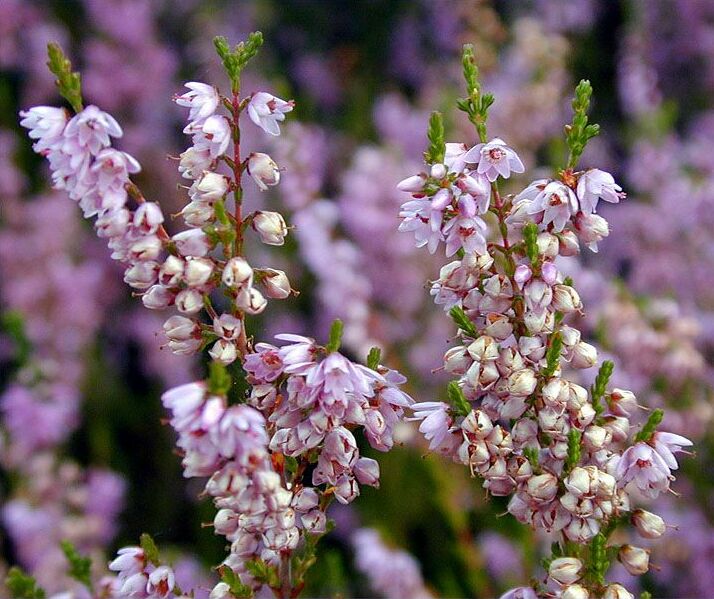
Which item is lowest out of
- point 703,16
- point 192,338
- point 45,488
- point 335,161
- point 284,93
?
point 45,488

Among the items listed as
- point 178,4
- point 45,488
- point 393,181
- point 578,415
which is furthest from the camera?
point 178,4

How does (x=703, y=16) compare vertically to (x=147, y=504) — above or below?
above

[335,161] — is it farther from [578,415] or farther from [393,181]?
[578,415]

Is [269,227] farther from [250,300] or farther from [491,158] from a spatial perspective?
[491,158]

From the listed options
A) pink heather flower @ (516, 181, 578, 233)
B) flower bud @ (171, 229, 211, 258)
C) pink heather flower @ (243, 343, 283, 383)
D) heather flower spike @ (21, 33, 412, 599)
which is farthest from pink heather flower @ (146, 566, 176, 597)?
pink heather flower @ (516, 181, 578, 233)

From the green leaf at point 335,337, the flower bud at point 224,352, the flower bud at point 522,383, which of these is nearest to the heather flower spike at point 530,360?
the flower bud at point 522,383

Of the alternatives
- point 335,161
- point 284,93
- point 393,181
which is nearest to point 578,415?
point 284,93

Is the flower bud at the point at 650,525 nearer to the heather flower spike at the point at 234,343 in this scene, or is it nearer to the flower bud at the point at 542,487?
the flower bud at the point at 542,487
